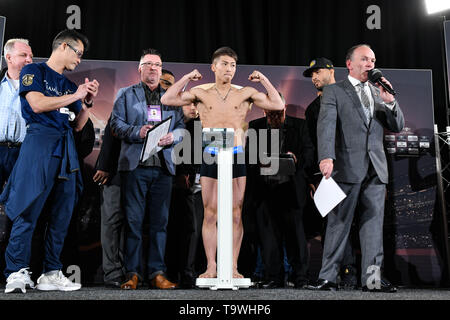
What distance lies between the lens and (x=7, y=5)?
16.0 feet

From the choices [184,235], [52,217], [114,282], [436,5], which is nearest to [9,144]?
[52,217]

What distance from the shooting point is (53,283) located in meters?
3.36

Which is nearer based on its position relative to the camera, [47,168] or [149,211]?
[47,168]

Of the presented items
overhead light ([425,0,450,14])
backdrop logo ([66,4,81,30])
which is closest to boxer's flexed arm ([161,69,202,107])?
backdrop logo ([66,4,81,30])

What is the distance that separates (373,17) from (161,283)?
342 cm

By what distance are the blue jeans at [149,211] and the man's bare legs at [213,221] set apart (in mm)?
362

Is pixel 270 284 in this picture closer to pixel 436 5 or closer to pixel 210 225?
pixel 210 225

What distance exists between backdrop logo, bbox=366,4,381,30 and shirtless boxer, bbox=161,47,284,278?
170 centimetres

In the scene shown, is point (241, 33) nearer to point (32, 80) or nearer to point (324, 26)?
point (324, 26)

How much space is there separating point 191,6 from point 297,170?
2.10 meters

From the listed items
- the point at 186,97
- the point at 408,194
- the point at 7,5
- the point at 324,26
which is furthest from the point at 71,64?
the point at 408,194

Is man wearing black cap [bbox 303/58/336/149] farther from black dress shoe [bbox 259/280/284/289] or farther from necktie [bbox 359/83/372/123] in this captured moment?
black dress shoe [bbox 259/280/284/289]

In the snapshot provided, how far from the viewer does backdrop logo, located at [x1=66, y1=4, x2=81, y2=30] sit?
470cm

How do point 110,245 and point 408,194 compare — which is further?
point 408,194
